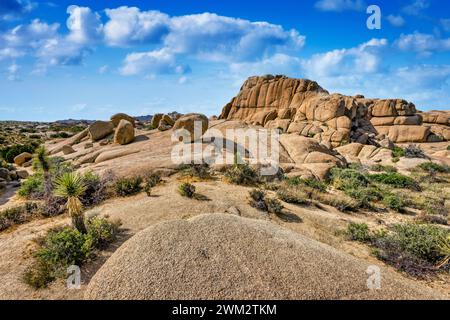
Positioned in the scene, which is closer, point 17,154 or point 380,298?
point 380,298

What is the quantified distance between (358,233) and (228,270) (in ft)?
18.1

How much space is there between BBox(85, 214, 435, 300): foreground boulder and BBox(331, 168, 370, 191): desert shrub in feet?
33.4

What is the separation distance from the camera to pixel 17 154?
2792cm

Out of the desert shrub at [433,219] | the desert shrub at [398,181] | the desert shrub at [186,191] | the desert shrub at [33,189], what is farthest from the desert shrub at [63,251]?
the desert shrub at [398,181]

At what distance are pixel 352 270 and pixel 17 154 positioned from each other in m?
32.0

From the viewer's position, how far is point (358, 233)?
898cm

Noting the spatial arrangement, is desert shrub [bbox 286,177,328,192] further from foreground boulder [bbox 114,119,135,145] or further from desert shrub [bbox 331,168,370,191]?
foreground boulder [bbox 114,119,135,145]

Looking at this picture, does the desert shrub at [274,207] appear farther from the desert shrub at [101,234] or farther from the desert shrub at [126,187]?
the desert shrub at [126,187]

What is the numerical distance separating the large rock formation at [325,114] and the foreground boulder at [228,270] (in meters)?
29.2

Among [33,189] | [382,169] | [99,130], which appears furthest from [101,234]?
[99,130]

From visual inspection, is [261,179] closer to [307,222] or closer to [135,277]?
[307,222]

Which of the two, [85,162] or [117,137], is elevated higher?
[117,137]

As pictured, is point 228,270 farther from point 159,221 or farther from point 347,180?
point 347,180
